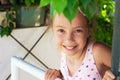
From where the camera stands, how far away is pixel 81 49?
1.25 m

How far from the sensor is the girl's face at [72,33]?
3.93ft

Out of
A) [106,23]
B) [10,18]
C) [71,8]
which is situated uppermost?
[71,8]

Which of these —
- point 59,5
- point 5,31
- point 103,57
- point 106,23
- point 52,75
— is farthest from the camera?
point 106,23

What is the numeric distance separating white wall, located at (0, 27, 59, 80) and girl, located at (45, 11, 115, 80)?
1.49 metres

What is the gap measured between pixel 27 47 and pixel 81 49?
171cm

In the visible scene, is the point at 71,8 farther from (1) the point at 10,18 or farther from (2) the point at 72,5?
(1) the point at 10,18

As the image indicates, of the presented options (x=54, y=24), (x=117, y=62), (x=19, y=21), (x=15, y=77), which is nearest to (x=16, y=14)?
(x=19, y=21)

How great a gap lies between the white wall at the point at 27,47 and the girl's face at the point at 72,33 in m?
1.52

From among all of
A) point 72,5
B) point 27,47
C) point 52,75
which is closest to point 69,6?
point 72,5

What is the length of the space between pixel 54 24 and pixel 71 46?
11cm

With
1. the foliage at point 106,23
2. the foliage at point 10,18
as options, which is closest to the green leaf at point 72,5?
the foliage at point 10,18

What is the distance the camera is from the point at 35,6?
282cm

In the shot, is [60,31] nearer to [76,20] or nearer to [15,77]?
[76,20]

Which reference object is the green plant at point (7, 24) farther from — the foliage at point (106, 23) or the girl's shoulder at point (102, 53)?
the girl's shoulder at point (102, 53)
